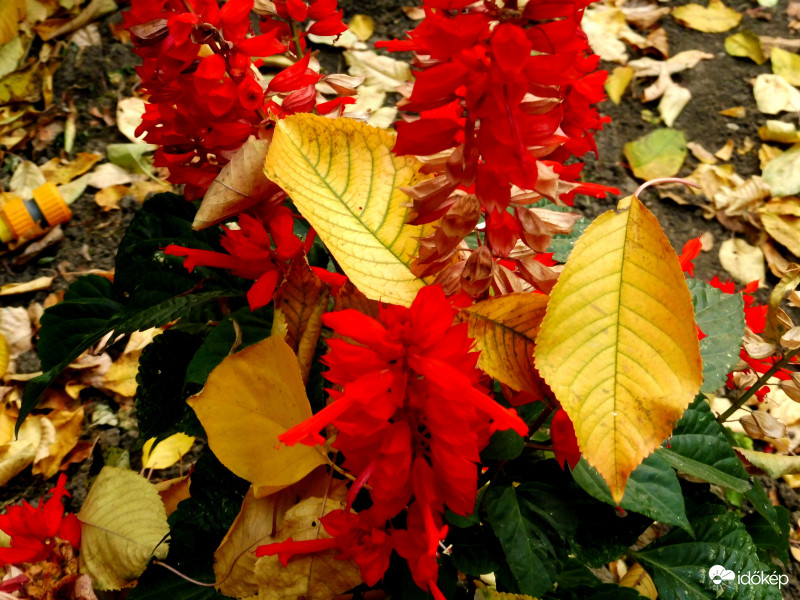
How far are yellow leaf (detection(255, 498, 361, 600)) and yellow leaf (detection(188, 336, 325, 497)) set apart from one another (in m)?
0.05

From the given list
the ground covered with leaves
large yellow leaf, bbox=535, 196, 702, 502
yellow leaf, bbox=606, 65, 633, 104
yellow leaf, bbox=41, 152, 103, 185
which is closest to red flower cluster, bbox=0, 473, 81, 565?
the ground covered with leaves

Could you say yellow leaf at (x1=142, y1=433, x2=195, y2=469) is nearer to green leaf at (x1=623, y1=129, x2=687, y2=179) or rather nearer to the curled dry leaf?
the curled dry leaf

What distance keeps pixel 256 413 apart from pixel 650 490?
1.30ft

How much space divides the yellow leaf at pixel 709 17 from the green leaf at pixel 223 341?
176 centimetres

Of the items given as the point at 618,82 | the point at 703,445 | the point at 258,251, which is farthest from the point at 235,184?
the point at 618,82

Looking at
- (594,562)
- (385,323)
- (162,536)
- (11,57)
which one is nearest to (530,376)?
(385,323)

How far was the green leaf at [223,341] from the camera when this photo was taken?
726 mm

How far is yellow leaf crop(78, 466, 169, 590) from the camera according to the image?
2.48 feet

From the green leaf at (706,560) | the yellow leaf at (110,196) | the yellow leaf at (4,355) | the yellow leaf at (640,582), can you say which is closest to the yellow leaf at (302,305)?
the green leaf at (706,560)

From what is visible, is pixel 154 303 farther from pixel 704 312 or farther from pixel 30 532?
pixel 704 312

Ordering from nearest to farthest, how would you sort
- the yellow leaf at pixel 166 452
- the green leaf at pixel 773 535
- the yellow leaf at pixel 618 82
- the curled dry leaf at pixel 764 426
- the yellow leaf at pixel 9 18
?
the curled dry leaf at pixel 764 426 < the green leaf at pixel 773 535 < the yellow leaf at pixel 166 452 < the yellow leaf at pixel 9 18 < the yellow leaf at pixel 618 82

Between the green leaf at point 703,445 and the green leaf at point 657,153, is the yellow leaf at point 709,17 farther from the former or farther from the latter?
the green leaf at point 703,445

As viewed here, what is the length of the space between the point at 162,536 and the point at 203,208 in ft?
1.43

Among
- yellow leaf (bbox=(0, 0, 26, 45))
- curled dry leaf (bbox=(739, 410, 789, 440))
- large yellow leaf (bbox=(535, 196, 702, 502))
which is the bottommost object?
curled dry leaf (bbox=(739, 410, 789, 440))
